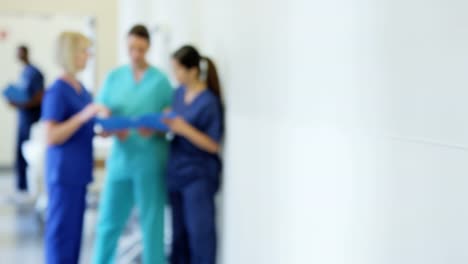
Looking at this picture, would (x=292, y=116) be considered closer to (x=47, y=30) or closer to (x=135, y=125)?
(x=135, y=125)

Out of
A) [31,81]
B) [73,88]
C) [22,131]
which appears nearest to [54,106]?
[73,88]

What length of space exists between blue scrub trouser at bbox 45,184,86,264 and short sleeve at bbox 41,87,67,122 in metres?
0.31

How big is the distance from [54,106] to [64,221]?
0.52 meters

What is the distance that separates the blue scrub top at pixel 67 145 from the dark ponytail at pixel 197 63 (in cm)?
48

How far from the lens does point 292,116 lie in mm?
1378

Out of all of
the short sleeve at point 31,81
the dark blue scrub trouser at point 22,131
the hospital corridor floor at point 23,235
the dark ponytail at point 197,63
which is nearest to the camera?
the dark ponytail at point 197,63

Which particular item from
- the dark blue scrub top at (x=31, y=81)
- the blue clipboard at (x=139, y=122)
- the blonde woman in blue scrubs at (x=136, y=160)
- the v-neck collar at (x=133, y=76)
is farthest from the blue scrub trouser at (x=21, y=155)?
the blue clipboard at (x=139, y=122)

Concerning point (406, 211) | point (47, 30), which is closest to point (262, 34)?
point (406, 211)

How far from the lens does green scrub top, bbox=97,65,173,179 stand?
8.30 ft

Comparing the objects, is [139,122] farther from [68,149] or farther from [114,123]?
[68,149]

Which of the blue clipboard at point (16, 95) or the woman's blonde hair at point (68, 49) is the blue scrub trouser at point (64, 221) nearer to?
the woman's blonde hair at point (68, 49)

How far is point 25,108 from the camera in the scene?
4836mm

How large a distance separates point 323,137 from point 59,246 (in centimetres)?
170

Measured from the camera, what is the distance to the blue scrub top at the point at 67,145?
235 cm
